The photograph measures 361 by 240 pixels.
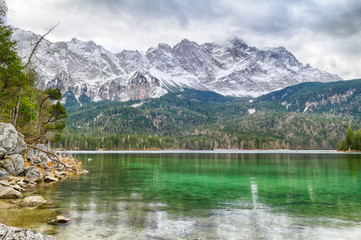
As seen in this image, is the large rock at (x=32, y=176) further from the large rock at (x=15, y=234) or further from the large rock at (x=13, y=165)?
the large rock at (x=15, y=234)

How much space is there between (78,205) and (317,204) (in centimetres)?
2044

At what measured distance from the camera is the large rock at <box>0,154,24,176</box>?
108 ft

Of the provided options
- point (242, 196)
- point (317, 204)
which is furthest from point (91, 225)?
point (317, 204)

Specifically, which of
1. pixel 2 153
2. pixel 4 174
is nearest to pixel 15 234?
pixel 4 174

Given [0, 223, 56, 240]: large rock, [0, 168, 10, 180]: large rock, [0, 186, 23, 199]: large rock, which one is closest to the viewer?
[0, 223, 56, 240]: large rock

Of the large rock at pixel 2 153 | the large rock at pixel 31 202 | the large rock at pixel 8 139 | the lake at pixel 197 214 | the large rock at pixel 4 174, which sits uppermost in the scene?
the large rock at pixel 8 139

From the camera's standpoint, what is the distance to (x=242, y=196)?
88.9 feet

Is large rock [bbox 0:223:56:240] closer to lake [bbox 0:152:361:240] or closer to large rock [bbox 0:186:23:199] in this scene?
lake [bbox 0:152:361:240]

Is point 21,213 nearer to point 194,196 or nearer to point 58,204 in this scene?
point 58,204

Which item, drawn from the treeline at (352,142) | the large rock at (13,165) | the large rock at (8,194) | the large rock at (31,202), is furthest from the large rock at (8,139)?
the treeline at (352,142)

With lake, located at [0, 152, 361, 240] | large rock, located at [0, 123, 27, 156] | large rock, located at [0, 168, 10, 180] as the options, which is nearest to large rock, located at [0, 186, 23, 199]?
lake, located at [0, 152, 361, 240]

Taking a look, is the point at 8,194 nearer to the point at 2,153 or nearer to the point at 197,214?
the point at 2,153

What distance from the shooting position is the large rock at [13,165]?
3278 centimetres

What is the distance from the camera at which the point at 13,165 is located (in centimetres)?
3362
